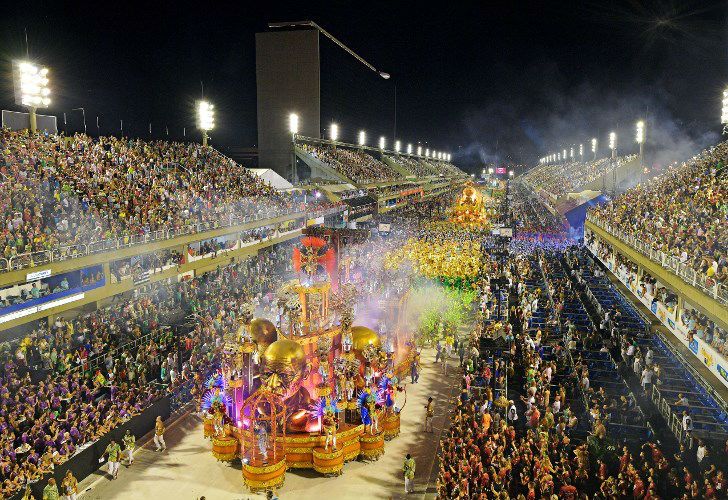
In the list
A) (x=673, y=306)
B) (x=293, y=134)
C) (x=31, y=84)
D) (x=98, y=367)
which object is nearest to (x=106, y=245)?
(x=98, y=367)

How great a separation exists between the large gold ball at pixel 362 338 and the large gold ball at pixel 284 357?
6.90ft

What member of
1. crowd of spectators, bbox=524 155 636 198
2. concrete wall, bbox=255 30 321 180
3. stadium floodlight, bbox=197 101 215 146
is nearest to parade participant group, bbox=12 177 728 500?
stadium floodlight, bbox=197 101 215 146

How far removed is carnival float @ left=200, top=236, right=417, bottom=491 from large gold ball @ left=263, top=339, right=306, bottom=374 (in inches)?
1.0

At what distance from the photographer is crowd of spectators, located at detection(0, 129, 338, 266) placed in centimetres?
2086

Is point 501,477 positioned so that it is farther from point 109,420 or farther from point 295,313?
point 109,420

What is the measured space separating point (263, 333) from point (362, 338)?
295 centimetres

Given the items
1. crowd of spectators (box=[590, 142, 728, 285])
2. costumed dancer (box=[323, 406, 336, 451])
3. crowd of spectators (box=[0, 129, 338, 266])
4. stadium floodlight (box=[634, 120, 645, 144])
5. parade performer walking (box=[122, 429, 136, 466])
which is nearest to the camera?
costumed dancer (box=[323, 406, 336, 451])

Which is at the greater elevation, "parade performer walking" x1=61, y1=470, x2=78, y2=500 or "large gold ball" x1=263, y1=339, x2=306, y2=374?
"large gold ball" x1=263, y1=339, x2=306, y2=374

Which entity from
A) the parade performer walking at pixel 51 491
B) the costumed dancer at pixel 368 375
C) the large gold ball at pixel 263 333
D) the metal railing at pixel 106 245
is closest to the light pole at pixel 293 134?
the metal railing at pixel 106 245

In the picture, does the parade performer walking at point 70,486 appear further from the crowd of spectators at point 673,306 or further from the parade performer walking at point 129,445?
the crowd of spectators at point 673,306

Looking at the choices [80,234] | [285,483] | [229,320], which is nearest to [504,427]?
[285,483]

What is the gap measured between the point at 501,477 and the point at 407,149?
5756 inches

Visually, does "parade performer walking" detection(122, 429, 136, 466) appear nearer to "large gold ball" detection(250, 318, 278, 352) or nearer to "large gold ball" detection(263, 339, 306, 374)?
"large gold ball" detection(263, 339, 306, 374)

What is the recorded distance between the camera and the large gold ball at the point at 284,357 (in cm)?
1470
